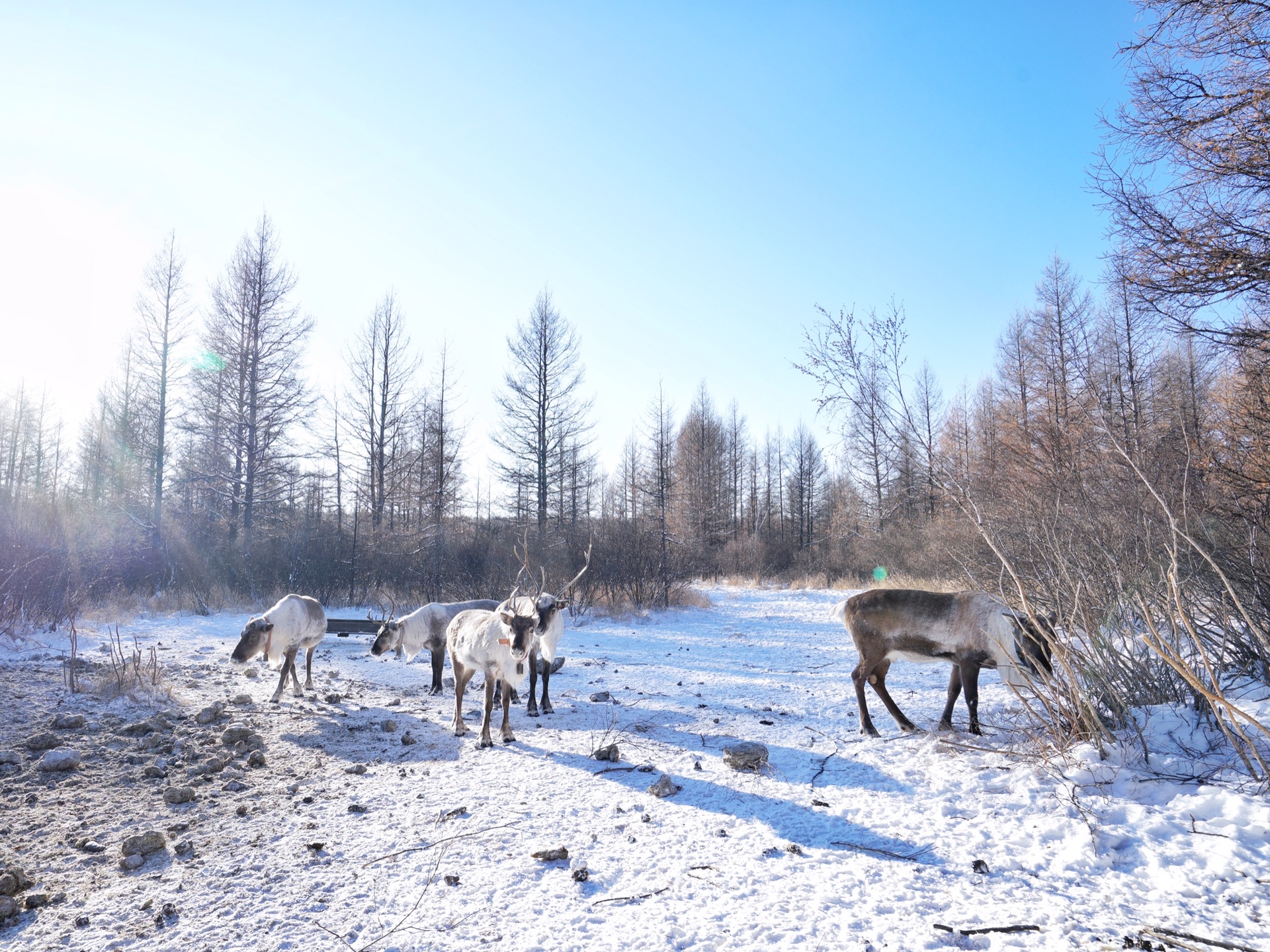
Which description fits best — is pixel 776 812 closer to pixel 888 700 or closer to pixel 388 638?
pixel 888 700

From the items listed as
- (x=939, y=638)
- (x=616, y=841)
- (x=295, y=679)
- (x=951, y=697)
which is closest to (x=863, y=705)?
(x=951, y=697)

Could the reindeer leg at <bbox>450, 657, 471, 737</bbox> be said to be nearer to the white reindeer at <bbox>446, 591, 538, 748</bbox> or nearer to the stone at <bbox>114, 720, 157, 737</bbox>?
the white reindeer at <bbox>446, 591, 538, 748</bbox>

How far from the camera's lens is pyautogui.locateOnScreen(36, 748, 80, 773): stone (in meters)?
5.08

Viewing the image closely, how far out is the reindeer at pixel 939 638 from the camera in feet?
19.8

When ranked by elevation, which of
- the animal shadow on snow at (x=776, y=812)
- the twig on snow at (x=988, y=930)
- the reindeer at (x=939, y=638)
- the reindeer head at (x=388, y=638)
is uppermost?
the reindeer at (x=939, y=638)

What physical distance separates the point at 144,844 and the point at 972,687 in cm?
652

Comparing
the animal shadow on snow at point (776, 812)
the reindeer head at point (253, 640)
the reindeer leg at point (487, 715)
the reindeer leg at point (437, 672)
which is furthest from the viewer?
the reindeer leg at point (437, 672)

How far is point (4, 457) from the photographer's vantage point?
42.4 meters

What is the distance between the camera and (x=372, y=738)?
6520 mm

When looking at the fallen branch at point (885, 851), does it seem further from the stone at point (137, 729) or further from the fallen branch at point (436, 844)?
the stone at point (137, 729)

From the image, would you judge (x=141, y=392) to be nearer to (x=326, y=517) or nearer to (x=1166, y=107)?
(x=326, y=517)

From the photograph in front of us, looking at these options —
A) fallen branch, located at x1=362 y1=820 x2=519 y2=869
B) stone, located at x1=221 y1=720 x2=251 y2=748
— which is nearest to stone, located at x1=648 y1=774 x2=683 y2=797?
fallen branch, located at x1=362 y1=820 x2=519 y2=869

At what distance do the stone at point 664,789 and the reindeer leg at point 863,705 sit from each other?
2.34 m

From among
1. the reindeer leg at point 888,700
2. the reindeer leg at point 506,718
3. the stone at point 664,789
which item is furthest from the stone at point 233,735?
the reindeer leg at point 888,700
